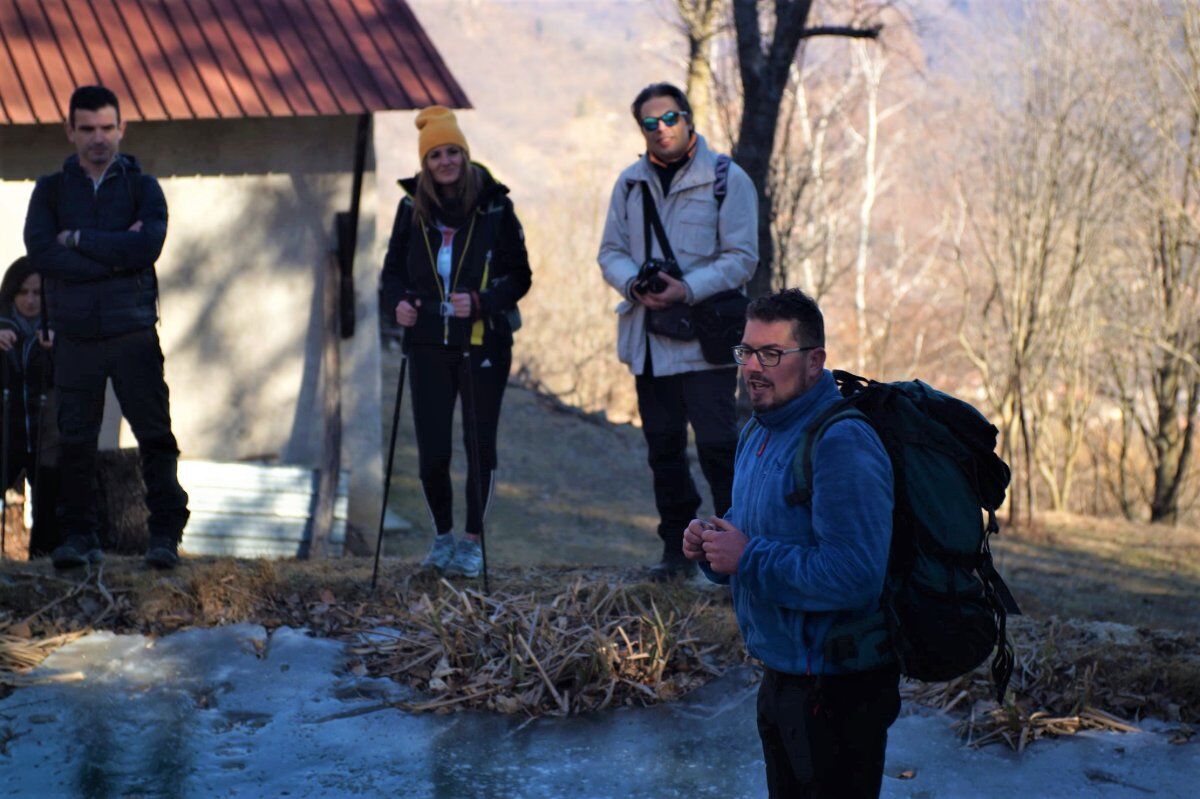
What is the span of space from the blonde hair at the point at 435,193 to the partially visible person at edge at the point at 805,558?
3005mm

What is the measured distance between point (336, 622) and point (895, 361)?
1295 inches

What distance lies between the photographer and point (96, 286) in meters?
5.55

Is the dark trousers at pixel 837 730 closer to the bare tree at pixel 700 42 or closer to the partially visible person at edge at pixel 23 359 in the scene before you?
the partially visible person at edge at pixel 23 359

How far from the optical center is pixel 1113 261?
19734 millimetres

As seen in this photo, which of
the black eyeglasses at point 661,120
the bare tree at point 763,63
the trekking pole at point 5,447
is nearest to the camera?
the black eyeglasses at point 661,120

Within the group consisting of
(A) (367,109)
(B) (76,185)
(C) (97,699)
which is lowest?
(C) (97,699)

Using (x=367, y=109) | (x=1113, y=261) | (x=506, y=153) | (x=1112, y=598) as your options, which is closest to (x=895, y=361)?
(x=1113, y=261)

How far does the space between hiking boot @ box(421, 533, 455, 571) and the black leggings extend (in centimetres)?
22

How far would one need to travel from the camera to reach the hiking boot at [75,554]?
576 centimetres

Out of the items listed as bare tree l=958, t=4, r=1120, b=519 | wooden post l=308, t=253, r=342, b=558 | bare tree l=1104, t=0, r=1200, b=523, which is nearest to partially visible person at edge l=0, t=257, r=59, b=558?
wooden post l=308, t=253, r=342, b=558

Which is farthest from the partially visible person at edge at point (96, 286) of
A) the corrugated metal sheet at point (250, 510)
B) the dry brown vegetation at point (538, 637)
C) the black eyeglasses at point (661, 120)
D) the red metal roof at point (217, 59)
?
the corrugated metal sheet at point (250, 510)

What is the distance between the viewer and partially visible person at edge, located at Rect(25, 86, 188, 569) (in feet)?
18.1

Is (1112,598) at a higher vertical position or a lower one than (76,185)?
lower

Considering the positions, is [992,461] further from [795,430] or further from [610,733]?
[610,733]
